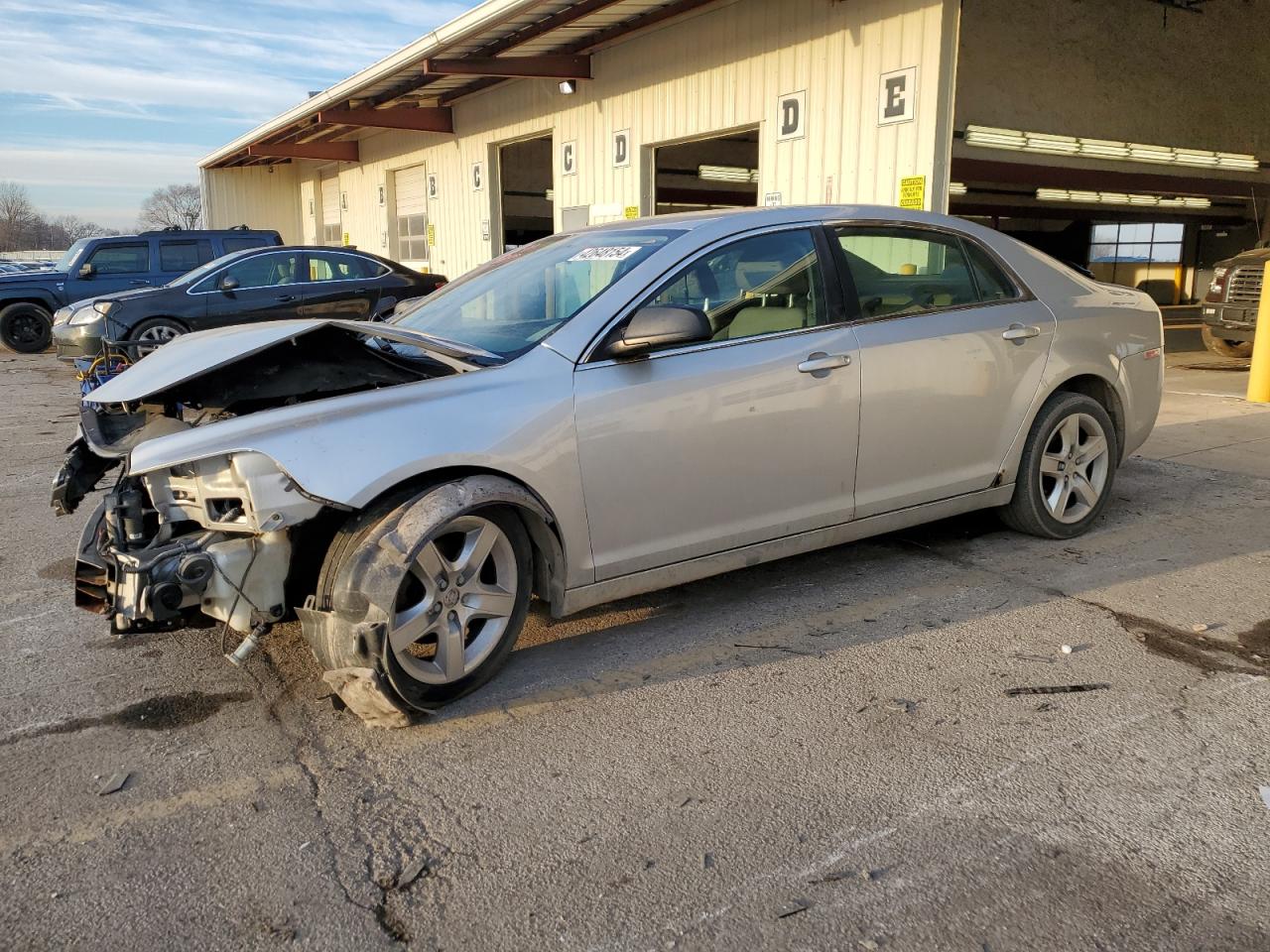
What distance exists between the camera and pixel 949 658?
3705 millimetres

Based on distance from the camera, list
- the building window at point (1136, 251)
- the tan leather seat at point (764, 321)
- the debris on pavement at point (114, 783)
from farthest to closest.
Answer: the building window at point (1136, 251) < the tan leather seat at point (764, 321) < the debris on pavement at point (114, 783)

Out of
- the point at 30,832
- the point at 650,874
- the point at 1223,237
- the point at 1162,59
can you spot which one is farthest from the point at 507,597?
the point at 1223,237

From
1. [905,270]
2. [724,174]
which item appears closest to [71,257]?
[724,174]

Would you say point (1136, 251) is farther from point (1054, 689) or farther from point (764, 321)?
point (1054, 689)

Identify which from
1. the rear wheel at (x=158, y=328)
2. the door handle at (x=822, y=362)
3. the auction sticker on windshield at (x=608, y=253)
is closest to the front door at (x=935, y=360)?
the door handle at (x=822, y=362)

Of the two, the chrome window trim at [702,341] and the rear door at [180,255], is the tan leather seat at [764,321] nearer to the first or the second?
the chrome window trim at [702,341]

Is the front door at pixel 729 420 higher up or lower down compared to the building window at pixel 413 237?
lower down

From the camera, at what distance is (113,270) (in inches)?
656

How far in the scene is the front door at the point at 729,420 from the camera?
355 cm

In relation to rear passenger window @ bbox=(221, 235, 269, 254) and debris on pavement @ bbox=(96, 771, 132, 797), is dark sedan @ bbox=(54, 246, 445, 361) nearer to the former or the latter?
rear passenger window @ bbox=(221, 235, 269, 254)

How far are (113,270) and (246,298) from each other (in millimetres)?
5408

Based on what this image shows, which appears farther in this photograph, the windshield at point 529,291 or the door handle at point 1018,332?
the door handle at point 1018,332

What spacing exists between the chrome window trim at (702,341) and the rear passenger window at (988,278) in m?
0.94

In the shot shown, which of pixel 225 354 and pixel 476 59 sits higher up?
pixel 476 59
